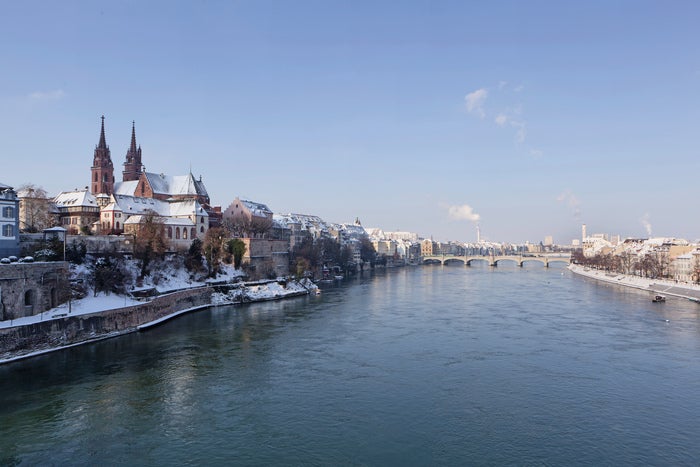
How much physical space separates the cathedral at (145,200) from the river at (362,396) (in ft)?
70.5

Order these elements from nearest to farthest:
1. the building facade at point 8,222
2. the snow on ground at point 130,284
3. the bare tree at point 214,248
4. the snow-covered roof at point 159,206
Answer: the snow on ground at point 130,284, the building facade at point 8,222, the bare tree at point 214,248, the snow-covered roof at point 159,206

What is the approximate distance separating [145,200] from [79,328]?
3281cm

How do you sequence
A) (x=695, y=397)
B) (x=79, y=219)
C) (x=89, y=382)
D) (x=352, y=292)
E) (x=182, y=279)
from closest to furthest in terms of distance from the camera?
(x=695, y=397) < (x=89, y=382) < (x=182, y=279) < (x=79, y=219) < (x=352, y=292)

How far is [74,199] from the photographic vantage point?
52.4 meters

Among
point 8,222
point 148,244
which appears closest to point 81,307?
point 8,222

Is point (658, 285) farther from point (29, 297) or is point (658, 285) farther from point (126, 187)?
point (126, 187)

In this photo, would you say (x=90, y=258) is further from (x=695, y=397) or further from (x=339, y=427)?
(x=695, y=397)

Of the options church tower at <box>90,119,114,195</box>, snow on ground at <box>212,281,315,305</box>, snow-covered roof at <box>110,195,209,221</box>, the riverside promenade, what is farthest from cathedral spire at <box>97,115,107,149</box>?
the riverside promenade

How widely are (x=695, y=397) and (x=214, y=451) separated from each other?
2008 centimetres

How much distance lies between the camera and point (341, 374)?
23.3m

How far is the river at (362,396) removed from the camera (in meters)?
15.4

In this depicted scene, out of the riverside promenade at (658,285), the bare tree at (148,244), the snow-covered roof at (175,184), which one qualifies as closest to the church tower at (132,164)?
the snow-covered roof at (175,184)

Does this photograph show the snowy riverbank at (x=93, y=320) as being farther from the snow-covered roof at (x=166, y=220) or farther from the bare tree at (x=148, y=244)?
the snow-covered roof at (x=166, y=220)

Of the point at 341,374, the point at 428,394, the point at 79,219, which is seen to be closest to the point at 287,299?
the point at 79,219
